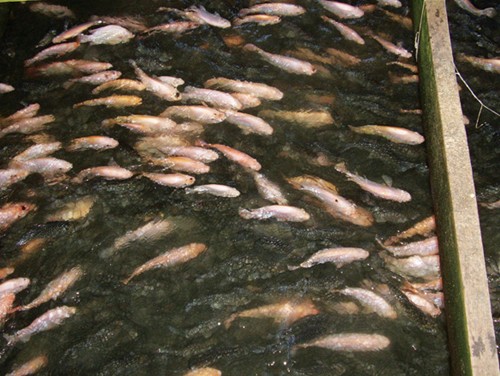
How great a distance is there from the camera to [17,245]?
5359 mm

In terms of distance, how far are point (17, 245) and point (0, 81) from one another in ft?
7.79

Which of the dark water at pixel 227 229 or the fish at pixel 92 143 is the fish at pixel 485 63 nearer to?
the dark water at pixel 227 229

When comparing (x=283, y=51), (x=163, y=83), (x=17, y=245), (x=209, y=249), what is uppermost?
(x=283, y=51)

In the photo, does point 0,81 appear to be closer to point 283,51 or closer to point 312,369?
point 283,51

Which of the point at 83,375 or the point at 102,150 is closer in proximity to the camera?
the point at 83,375

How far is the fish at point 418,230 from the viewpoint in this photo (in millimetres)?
5293

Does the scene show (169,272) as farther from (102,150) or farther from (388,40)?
(388,40)

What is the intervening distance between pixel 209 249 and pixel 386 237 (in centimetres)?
171

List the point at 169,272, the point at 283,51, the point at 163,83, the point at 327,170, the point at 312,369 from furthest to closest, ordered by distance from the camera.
→ the point at 283,51, the point at 163,83, the point at 327,170, the point at 169,272, the point at 312,369

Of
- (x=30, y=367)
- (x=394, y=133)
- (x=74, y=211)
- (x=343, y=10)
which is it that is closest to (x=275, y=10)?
(x=343, y=10)

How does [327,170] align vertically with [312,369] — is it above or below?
above

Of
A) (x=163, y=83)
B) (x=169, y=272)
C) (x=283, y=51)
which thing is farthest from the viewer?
(x=283, y=51)

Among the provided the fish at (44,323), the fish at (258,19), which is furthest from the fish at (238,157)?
the fish at (44,323)

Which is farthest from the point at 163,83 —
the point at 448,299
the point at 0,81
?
the point at 448,299
